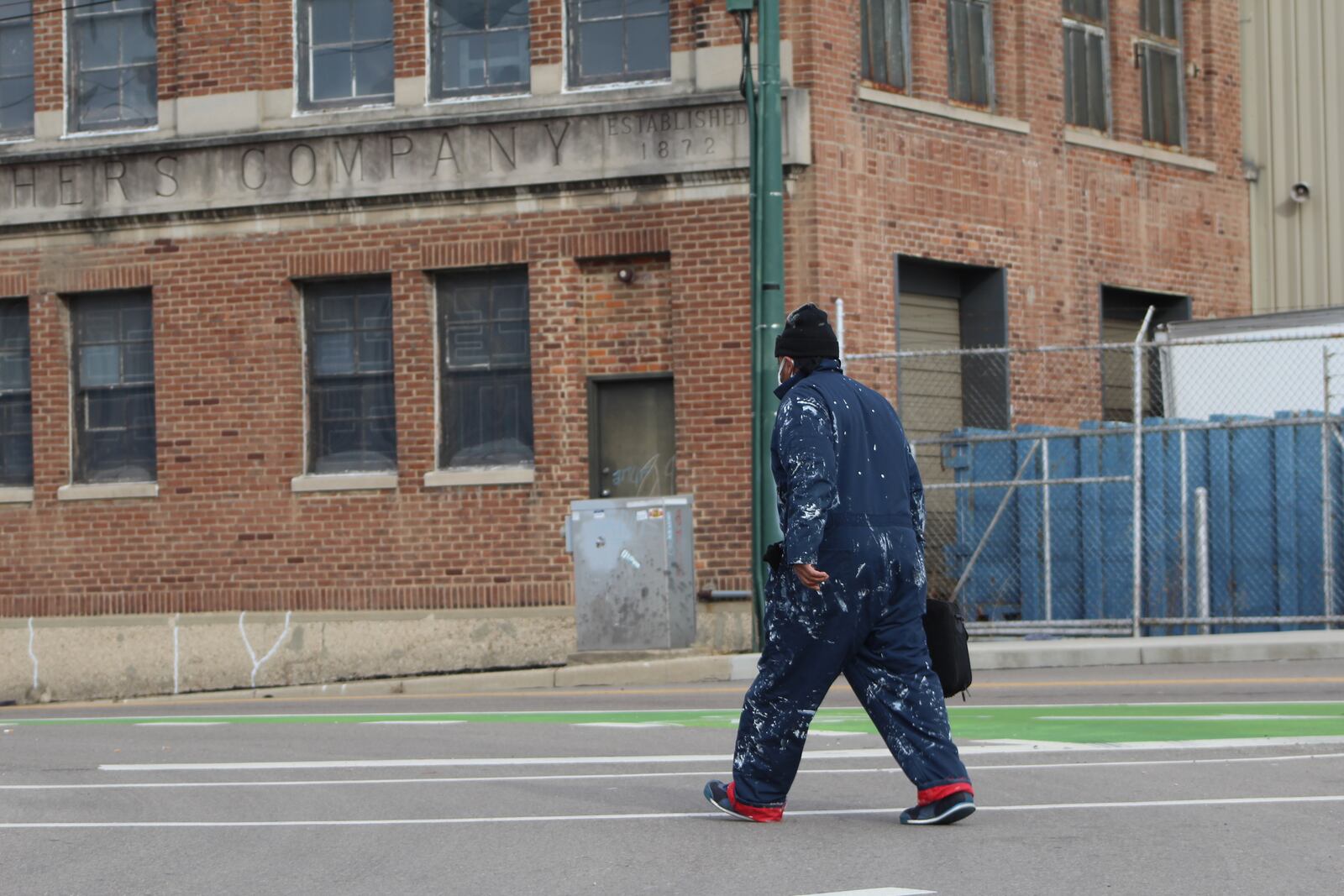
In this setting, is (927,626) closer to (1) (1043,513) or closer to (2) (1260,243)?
(1) (1043,513)

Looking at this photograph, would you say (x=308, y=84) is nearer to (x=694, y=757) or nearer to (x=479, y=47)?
(x=479, y=47)

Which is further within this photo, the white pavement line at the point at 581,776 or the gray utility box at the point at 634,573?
the gray utility box at the point at 634,573

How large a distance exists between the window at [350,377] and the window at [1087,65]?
6812 mm

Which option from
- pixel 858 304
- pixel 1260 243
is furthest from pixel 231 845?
pixel 1260 243

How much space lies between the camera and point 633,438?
19375mm

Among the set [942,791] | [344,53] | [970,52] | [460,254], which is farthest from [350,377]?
[942,791]

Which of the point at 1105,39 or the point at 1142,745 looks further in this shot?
Answer: the point at 1105,39

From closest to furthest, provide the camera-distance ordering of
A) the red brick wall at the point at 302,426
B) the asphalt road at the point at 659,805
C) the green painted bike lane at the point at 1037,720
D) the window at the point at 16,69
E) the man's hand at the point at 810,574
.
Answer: the asphalt road at the point at 659,805
the man's hand at the point at 810,574
the green painted bike lane at the point at 1037,720
the red brick wall at the point at 302,426
the window at the point at 16,69

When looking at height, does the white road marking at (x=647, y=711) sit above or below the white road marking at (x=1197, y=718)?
below

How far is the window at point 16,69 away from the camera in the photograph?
21.3m

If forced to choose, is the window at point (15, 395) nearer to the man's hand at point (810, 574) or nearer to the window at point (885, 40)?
the window at point (885, 40)

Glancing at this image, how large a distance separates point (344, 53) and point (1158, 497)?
27.2ft

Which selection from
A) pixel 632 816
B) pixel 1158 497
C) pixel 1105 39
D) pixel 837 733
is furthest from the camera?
pixel 1105 39

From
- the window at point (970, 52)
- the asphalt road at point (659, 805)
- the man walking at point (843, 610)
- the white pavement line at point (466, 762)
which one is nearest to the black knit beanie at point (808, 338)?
the man walking at point (843, 610)
